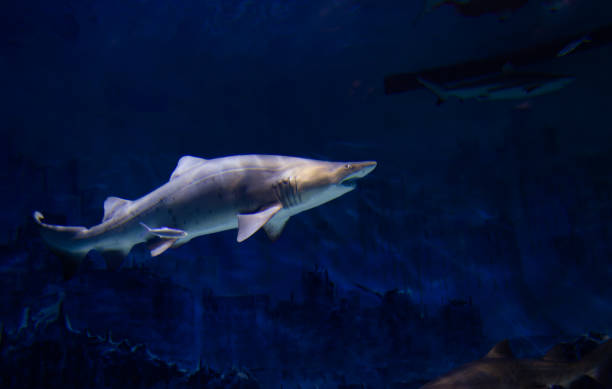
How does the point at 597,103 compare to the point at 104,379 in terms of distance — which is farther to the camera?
the point at 597,103

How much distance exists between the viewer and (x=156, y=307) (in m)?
6.58

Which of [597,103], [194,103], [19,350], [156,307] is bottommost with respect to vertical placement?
[19,350]

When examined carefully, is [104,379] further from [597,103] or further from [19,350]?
[597,103]

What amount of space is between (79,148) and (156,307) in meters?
6.26

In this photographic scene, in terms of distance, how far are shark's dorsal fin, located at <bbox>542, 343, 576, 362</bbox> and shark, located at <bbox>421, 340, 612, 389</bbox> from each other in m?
0.03

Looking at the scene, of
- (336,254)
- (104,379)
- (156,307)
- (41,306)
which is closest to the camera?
(104,379)

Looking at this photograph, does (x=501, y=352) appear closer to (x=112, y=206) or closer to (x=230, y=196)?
(x=230, y=196)

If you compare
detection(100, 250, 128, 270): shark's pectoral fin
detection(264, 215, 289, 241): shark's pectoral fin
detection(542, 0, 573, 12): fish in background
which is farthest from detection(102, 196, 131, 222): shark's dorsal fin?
detection(542, 0, 573, 12): fish in background

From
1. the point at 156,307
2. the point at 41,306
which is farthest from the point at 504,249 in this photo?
the point at 41,306

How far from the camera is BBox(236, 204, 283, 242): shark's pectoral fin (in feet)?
8.26

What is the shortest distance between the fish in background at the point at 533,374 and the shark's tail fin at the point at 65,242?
4114mm

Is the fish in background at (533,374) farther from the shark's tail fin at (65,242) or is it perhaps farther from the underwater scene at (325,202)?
the shark's tail fin at (65,242)

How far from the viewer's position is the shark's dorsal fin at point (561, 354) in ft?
10.6

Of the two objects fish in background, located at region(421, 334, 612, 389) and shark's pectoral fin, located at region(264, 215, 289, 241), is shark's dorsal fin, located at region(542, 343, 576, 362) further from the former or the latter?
shark's pectoral fin, located at region(264, 215, 289, 241)
